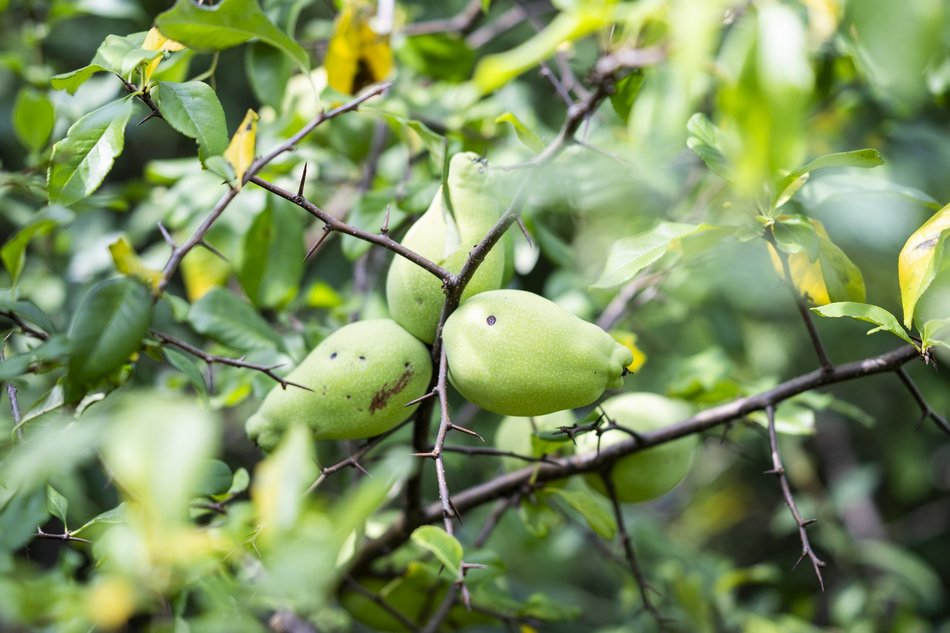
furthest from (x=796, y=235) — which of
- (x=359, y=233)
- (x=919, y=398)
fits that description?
(x=359, y=233)

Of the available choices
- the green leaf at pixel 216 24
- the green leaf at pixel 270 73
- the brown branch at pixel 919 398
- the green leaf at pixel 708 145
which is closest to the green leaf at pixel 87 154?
the green leaf at pixel 216 24

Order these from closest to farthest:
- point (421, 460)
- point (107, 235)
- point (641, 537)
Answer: point (421, 460)
point (107, 235)
point (641, 537)

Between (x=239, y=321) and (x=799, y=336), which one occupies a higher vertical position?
(x=239, y=321)

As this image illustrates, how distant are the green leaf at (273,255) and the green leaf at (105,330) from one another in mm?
558

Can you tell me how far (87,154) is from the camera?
84 cm

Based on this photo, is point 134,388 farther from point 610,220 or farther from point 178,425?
point 610,220

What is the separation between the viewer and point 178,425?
0.44 meters

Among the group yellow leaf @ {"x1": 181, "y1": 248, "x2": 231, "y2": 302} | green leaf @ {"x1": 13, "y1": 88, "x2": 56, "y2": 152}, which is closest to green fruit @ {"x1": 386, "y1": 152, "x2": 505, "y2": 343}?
green leaf @ {"x1": 13, "y1": 88, "x2": 56, "y2": 152}

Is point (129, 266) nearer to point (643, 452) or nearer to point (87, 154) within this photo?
→ point (87, 154)

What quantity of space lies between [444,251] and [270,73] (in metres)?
0.52

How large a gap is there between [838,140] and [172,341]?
1696 mm

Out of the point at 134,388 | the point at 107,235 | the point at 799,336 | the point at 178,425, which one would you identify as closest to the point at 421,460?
the point at 178,425

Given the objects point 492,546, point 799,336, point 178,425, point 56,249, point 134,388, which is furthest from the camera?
point 799,336

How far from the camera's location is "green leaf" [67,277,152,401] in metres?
0.67
